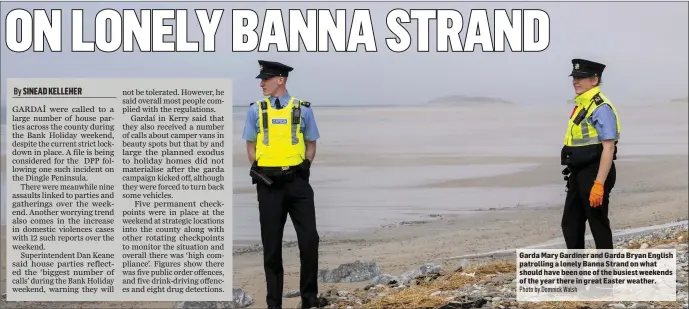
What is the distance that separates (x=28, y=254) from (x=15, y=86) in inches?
58.2

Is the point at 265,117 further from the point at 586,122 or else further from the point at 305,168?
the point at 586,122

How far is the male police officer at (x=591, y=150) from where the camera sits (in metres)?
6.12

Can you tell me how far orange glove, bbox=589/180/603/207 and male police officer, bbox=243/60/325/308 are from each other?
2040mm

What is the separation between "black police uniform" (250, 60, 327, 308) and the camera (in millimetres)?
6301

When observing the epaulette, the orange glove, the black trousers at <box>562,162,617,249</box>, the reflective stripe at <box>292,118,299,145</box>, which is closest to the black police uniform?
the reflective stripe at <box>292,118,299,145</box>

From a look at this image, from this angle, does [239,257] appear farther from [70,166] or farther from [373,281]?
[70,166]

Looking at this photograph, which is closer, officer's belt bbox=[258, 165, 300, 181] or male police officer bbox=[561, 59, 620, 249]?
male police officer bbox=[561, 59, 620, 249]

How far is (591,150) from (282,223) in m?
2.33

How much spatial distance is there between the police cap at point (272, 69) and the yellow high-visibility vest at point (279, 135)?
206mm

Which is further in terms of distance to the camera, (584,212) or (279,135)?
(584,212)

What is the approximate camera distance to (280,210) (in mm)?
6355

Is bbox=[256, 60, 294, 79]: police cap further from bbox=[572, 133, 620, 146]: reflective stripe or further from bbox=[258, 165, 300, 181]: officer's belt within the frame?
bbox=[572, 133, 620, 146]: reflective stripe

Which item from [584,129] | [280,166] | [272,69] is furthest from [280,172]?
[584,129]
